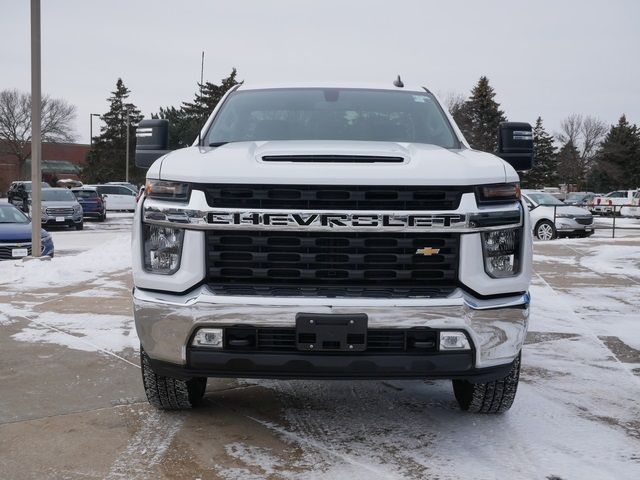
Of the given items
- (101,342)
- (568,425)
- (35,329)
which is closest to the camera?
(568,425)

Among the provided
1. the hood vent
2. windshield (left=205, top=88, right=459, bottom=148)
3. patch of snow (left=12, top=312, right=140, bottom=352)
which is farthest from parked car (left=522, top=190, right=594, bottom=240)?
the hood vent

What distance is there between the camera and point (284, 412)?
4.19 m

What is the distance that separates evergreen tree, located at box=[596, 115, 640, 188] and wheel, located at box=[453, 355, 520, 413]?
2890 inches

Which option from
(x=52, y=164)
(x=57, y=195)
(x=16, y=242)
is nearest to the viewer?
(x=16, y=242)

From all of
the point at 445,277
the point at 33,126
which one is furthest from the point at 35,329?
the point at 33,126

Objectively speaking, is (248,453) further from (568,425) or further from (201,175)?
(568,425)

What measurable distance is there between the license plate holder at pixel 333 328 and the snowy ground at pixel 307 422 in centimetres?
62

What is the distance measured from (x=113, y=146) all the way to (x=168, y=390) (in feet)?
227

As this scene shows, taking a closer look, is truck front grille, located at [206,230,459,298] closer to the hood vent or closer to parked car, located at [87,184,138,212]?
the hood vent

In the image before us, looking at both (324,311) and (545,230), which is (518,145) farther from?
(545,230)

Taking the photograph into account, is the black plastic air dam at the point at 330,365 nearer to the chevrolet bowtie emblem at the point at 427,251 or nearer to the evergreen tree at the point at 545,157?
the chevrolet bowtie emblem at the point at 427,251

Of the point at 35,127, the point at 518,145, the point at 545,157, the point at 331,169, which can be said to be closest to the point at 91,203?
the point at 35,127

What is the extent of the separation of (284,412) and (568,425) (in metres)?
1.61

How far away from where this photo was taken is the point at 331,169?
3375 mm
